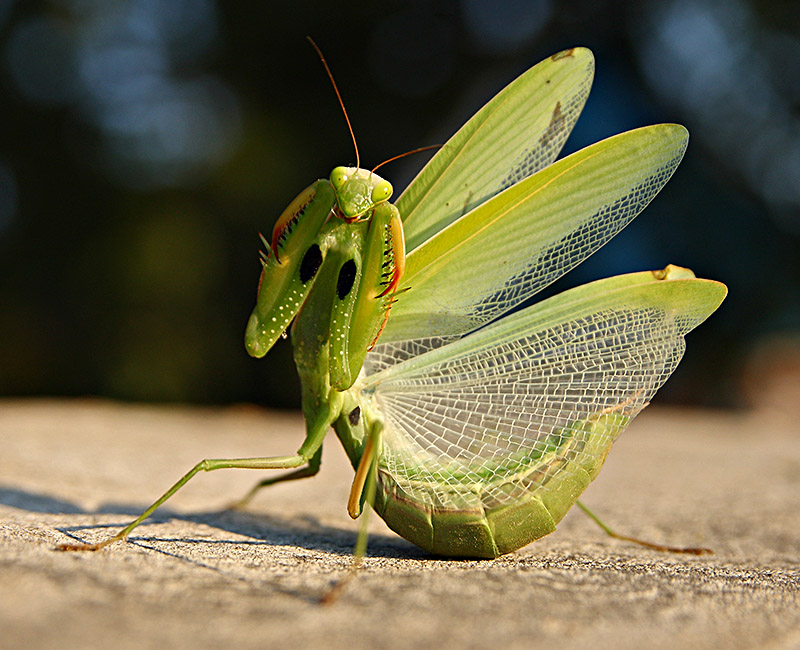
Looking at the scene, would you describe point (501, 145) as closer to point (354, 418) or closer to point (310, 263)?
point (310, 263)

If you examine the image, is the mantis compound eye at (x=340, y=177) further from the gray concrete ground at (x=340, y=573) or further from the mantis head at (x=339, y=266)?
the gray concrete ground at (x=340, y=573)

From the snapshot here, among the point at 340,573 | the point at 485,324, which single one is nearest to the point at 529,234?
the point at 485,324

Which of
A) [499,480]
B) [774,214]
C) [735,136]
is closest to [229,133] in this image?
[735,136]

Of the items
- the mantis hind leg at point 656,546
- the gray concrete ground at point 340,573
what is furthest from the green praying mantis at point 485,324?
the mantis hind leg at point 656,546

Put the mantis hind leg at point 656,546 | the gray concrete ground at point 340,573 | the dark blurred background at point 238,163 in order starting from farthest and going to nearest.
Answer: the dark blurred background at point 238,163
the mantis hind leg at point 656,546
the gray concrete ground at point 340,573

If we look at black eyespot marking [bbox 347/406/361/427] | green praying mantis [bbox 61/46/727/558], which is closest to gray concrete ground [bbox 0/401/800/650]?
green praying mantis [bbox 61/46/727/558]

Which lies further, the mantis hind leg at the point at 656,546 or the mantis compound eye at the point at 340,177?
the mantis hind leg at the point at 656,546

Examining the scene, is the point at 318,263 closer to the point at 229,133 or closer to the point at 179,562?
the point at 179,562

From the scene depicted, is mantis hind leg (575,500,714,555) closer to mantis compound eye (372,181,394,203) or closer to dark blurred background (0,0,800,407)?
mantis compound eye (372,181,394,203)
